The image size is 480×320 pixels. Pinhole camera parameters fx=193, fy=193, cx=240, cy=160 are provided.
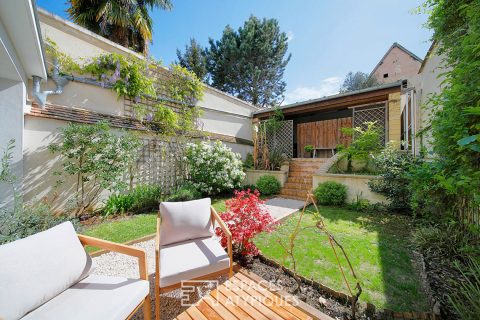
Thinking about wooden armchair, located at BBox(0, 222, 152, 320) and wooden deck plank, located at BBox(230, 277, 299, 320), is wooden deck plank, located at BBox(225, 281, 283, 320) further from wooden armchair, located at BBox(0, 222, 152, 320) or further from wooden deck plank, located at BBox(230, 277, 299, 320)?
wooden armchair, located at BBox(0, 222, 152, 320)

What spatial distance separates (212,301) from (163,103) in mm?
7161

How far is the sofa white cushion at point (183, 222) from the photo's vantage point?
270 cm

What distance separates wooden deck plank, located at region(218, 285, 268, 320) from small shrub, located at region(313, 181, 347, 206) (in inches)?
211

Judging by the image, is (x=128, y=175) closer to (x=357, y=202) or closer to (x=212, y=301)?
(x=212, y=301)

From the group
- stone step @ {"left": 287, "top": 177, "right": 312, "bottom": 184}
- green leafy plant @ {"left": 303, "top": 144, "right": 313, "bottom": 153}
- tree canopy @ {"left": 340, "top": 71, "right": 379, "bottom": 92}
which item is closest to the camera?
stone step @ {"left": 287, "top": 177, "right": 312, "bottom": 184}

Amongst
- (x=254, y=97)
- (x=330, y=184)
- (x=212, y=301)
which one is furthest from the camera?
(x=254, y=97)

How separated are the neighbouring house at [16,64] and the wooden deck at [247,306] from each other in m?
4.06

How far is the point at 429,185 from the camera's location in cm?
297

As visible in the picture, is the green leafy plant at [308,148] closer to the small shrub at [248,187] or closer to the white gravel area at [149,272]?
the small shrub at [248,187]

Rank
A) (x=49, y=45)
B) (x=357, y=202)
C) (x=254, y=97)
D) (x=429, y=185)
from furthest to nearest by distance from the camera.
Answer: (x=254, y=97) < (x=357, y=202) < (x=49, y=45) < (x=429, y=185)

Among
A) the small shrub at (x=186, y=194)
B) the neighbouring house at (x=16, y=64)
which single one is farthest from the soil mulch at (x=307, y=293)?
the neighbouring house at (x=16, y=64)

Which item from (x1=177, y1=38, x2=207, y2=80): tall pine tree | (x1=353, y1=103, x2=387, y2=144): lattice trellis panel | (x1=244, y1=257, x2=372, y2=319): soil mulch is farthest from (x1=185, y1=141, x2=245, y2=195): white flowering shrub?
(x1=177, y1=38, x2=207, y2=80): tall pine tree

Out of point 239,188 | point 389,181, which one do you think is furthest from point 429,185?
point 239,188

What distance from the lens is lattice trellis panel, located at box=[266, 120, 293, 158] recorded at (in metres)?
10.8
